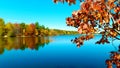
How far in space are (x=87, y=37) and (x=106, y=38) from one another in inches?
26.6

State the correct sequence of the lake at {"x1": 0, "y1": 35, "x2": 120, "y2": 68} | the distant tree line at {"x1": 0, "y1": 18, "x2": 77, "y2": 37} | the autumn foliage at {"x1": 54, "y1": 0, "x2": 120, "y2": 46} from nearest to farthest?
the autumn foliage at {"x1": 54, "y1": 0, "x2": 120, "y2": 46}
the lake at {"x1": 0, "y1": 35, "x2": 120, "y2": 68}
the distant tree line at {"x1": 0, "y1": 18, "x2": 77, "y2": 37}

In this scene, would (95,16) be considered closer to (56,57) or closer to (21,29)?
(56,57)

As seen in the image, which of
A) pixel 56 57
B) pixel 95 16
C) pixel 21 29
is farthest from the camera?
pixel 21 29

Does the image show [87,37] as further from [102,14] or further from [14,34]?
[14,34]

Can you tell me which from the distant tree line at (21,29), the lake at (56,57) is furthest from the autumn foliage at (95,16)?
the distant tree line at (21,29)

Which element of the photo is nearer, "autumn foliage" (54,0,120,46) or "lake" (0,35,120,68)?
"autumn foliage" (54,0,120,46)

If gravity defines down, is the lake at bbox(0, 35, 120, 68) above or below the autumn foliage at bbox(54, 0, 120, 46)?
below

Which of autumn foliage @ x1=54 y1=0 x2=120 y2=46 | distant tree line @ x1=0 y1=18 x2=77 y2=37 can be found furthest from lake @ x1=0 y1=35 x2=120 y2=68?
distant tree line @ x1=0 y1=18 x2=77 y2=37

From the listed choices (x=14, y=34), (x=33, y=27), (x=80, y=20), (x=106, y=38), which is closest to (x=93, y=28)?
(x=80, y=20)

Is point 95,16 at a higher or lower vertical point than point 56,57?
higher

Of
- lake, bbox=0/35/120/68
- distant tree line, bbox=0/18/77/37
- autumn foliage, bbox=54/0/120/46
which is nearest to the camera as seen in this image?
autumn foliage, bbox=54/0/120/46

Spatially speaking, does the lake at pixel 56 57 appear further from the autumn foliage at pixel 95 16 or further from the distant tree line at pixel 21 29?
the distant tree line at pixel 21 29

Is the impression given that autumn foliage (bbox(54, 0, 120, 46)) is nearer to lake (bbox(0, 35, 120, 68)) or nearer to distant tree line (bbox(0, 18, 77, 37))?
lake (bbox(0, 35, 120, 68))

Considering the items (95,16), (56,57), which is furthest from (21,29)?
(95,16)
